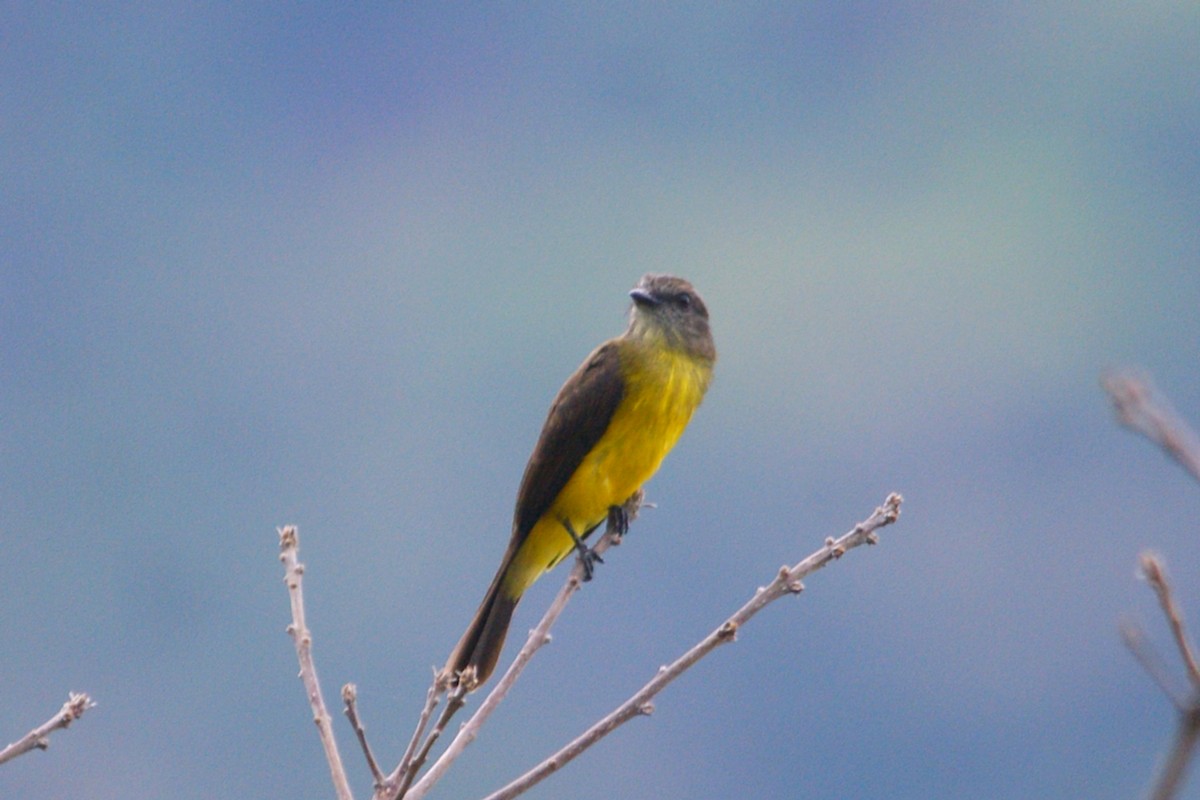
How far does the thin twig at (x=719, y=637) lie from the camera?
2957 millimetres

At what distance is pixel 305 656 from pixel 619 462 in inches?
127

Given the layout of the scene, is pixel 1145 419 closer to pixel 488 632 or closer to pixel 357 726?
pixel 357 726

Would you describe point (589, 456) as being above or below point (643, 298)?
below

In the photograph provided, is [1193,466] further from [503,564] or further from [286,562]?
[503,564]

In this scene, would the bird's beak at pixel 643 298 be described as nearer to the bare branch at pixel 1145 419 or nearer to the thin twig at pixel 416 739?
the thin twig at pixel 416 739

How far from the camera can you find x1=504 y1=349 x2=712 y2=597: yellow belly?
20.4 feet

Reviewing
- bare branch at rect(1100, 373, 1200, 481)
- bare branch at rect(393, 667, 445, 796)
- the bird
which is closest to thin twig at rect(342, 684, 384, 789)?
bare branch at rect(393, 667, 445, 796)

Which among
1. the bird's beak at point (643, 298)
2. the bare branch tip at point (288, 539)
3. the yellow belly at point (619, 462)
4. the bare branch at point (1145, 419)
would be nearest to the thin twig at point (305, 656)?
the bare branch tip at point (288, 539)

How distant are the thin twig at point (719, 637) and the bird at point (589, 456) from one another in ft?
8.55

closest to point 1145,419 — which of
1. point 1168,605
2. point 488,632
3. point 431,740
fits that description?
point 1168,605

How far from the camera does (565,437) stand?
6320mm

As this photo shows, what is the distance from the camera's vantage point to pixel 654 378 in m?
6.50

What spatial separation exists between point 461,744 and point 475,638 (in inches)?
114

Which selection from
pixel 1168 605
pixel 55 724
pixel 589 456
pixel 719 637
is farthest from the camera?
pixel 589 456
